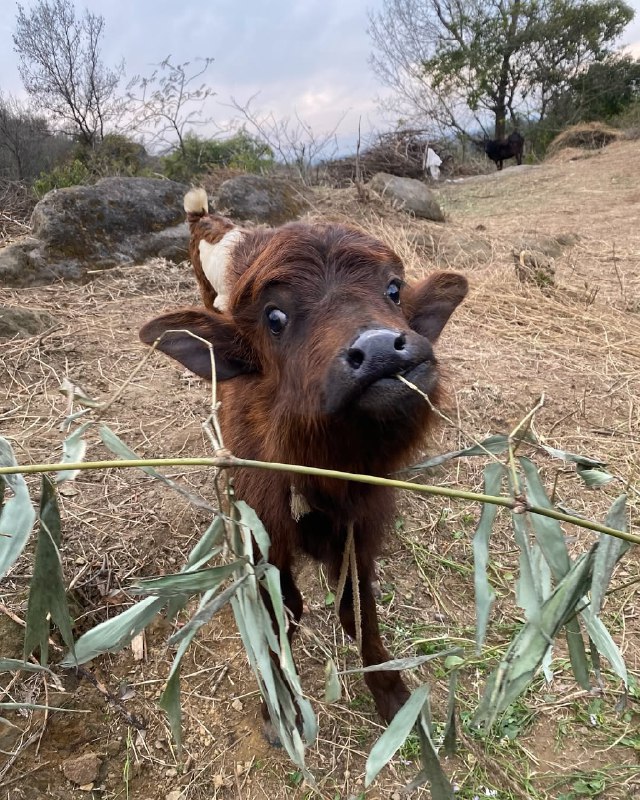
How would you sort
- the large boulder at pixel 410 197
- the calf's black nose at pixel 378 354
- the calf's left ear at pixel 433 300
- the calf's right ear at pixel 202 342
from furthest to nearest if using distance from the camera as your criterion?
the large boulder at pixel 410 197 → the calf's left ear at pixel 433 300 → the calf's right ear at pixel 202 342 → the calf's black nose at pixel 378 354

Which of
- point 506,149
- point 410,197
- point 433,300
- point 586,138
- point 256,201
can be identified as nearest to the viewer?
point 433,300

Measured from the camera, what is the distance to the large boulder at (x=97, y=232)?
255 inches

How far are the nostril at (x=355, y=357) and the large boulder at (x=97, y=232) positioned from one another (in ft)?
19.8

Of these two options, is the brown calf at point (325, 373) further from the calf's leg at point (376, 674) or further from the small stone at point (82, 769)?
the small stone at point (82, 769)

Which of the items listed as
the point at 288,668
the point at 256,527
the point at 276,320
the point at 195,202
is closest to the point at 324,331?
the point at 276,320

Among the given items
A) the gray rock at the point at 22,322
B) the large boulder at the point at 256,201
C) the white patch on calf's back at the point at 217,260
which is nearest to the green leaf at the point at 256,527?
the white patch on calf's back at the point at 217,260

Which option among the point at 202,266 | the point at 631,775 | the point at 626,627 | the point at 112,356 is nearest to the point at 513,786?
the point at 631,775

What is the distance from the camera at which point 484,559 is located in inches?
51.1

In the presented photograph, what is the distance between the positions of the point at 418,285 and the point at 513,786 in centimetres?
225

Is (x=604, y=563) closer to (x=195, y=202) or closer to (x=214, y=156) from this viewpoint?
(x=195, y=202)

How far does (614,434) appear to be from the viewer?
13.9 feet

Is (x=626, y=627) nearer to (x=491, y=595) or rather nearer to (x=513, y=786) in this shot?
(x=513, y=786)

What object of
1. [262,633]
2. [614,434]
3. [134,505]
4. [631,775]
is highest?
[262,633]

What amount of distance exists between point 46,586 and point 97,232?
6767 mm
